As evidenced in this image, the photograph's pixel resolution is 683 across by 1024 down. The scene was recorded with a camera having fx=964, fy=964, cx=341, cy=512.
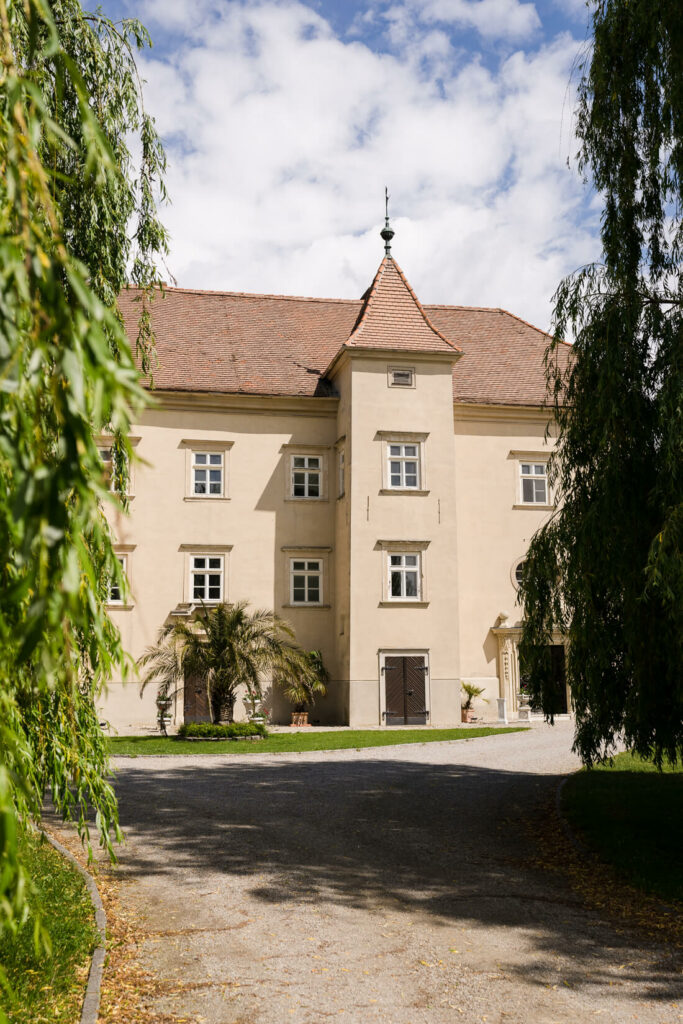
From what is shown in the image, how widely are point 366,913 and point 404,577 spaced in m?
21.2

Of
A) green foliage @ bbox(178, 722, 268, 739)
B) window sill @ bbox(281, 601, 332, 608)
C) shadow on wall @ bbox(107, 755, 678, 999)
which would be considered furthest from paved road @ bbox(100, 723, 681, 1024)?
window sill @ bbox(281, 601, 332, 608)

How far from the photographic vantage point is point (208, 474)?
30.6m

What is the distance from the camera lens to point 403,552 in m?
29.7

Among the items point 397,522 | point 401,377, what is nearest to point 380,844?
point 397,522

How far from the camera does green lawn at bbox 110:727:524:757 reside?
21.1 meters

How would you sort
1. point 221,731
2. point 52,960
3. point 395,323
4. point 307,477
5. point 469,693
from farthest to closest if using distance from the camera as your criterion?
point 307,477 < point 395,323 < point 469,693 < point 221,731 < point 52,960

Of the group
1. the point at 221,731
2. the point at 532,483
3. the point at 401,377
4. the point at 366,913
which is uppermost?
the point at 401,377

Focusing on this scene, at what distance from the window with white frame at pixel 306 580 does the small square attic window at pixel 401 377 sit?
616 centimetres

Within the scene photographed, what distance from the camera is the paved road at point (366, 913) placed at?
20.7 feet

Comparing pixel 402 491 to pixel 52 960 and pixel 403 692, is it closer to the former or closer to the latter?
pixel 403 692

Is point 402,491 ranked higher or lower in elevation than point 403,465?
lower

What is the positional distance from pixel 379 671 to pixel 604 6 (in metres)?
20.6

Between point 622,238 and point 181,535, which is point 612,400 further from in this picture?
point 181,535

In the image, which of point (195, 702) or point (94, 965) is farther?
point (195, 702)
